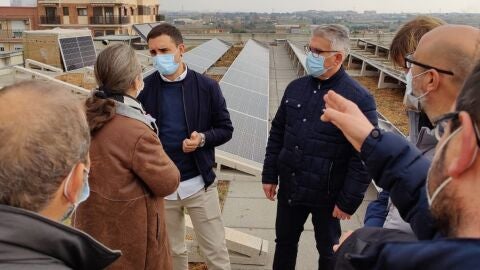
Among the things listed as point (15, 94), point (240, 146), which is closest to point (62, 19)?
point (240, 146)

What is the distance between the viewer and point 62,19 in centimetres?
6078

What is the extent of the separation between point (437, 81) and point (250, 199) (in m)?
4.08

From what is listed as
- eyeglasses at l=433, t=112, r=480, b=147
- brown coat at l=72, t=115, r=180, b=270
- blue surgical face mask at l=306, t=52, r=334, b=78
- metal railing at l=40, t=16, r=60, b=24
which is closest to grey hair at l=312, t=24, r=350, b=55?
blue surgical face mask at l=306, t=52, r=334, b=78

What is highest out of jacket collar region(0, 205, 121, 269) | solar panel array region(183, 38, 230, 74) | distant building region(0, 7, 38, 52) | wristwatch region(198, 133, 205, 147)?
distant building region(0, 7, 38, 52)

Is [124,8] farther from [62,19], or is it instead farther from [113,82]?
[113,82]

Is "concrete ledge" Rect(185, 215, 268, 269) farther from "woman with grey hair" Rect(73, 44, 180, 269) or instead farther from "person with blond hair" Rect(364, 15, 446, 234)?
"person with blond hair" Rect(364, 15, 446, 234)

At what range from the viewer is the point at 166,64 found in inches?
142

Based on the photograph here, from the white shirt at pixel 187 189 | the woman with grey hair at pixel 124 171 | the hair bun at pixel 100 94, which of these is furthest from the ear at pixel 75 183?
the white shirt at pixel 187 189

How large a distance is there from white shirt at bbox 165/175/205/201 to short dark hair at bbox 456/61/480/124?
8.87 ft

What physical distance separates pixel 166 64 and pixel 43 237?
247cm

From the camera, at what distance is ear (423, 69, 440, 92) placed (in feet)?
6.91

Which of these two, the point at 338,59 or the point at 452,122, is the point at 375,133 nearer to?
the point at 452,122

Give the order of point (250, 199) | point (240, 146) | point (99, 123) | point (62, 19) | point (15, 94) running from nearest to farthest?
point (15, 94), point (99, 123), point (250, 199), point (240, 146), point (62, 19)

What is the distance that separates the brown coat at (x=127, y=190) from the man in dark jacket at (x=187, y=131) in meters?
0.81
